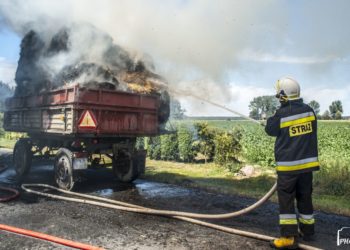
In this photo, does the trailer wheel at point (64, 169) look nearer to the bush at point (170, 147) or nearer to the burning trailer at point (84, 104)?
the burning trailer at point (84, 104)

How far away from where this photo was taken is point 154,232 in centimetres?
486

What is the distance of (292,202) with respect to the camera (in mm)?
4461

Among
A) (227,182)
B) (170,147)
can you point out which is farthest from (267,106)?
(170,147)

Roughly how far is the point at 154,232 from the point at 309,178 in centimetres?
217

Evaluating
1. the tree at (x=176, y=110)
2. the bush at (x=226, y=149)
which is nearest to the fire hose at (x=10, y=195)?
the tree at (x=176, y=110)

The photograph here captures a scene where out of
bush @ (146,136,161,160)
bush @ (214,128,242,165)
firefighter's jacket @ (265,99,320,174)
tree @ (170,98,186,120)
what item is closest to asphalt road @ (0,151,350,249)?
firefighter's jacket @ (265,99,320,174)

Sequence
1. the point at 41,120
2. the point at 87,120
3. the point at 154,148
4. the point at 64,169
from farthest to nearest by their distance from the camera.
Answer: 1. the point at 154,148
2. the point at 41,120
3. the point at 64,169
4. the point at 87,120

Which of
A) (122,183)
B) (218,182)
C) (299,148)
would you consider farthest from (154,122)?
(299,148)

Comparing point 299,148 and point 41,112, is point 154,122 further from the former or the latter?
point 299,148

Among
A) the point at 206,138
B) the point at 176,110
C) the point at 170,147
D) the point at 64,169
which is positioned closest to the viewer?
the point at 64,169

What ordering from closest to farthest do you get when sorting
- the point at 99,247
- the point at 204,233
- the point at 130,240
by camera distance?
the point at 99,247 < the point at 130,240 < the point at 204,233
